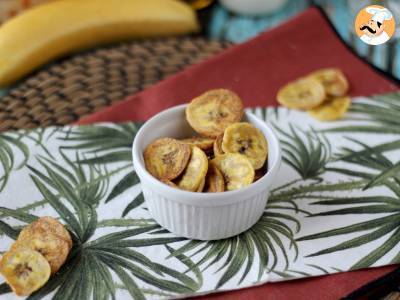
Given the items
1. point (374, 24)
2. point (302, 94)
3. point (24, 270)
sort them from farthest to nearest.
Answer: point (302, 94)
point (374, 24)
point (24, 270)

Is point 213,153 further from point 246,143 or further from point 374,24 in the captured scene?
point 374,24

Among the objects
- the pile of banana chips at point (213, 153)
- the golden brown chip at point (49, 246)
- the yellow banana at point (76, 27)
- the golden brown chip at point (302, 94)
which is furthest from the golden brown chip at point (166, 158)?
the yellow banana at point (76, 27)

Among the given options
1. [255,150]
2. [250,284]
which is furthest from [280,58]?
[250,284]

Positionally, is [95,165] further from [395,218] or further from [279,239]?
[395,218]

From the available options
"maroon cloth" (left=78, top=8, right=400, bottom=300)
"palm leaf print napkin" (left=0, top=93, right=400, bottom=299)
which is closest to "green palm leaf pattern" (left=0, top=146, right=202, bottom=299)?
"palm leaf print napkin" (left=0, top=93, right=400, bottom=299)

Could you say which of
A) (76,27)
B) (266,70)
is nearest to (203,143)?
(266,70)
